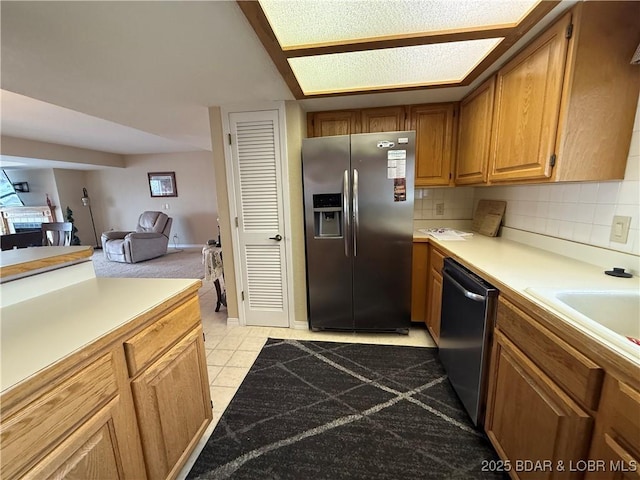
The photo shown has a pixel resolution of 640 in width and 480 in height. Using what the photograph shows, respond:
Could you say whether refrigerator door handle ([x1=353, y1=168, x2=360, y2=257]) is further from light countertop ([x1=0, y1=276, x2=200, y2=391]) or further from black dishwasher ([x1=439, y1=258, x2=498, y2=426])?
light countertop ([x1=0, y1=276, x2=200, y2=391])

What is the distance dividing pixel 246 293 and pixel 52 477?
1.98 metres

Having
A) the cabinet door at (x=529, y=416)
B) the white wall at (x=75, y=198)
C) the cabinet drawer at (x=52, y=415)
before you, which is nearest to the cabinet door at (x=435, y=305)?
the cabinet door at (x=529, y=416)

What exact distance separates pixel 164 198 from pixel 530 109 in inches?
293

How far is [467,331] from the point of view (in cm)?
149

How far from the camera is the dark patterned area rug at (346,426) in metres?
1.28

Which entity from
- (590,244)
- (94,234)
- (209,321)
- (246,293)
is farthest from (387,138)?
(94,234)

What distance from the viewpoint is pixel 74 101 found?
212 cm

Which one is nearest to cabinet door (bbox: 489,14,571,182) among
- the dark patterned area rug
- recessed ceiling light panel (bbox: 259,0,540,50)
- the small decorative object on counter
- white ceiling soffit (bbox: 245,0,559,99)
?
white ceiling soffit (bbox: 245,0,559,99)

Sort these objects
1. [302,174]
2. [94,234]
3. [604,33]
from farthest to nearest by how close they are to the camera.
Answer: [94,234]
[302,174]
[604,33]

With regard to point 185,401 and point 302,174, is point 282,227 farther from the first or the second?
point 185,401

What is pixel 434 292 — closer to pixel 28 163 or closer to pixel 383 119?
pixel 383 119

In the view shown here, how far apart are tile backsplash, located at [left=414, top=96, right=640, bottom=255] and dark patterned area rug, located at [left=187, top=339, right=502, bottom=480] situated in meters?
1.25

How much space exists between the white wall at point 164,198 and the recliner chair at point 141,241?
0.72m

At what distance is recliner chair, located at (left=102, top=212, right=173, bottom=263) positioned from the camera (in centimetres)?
527
